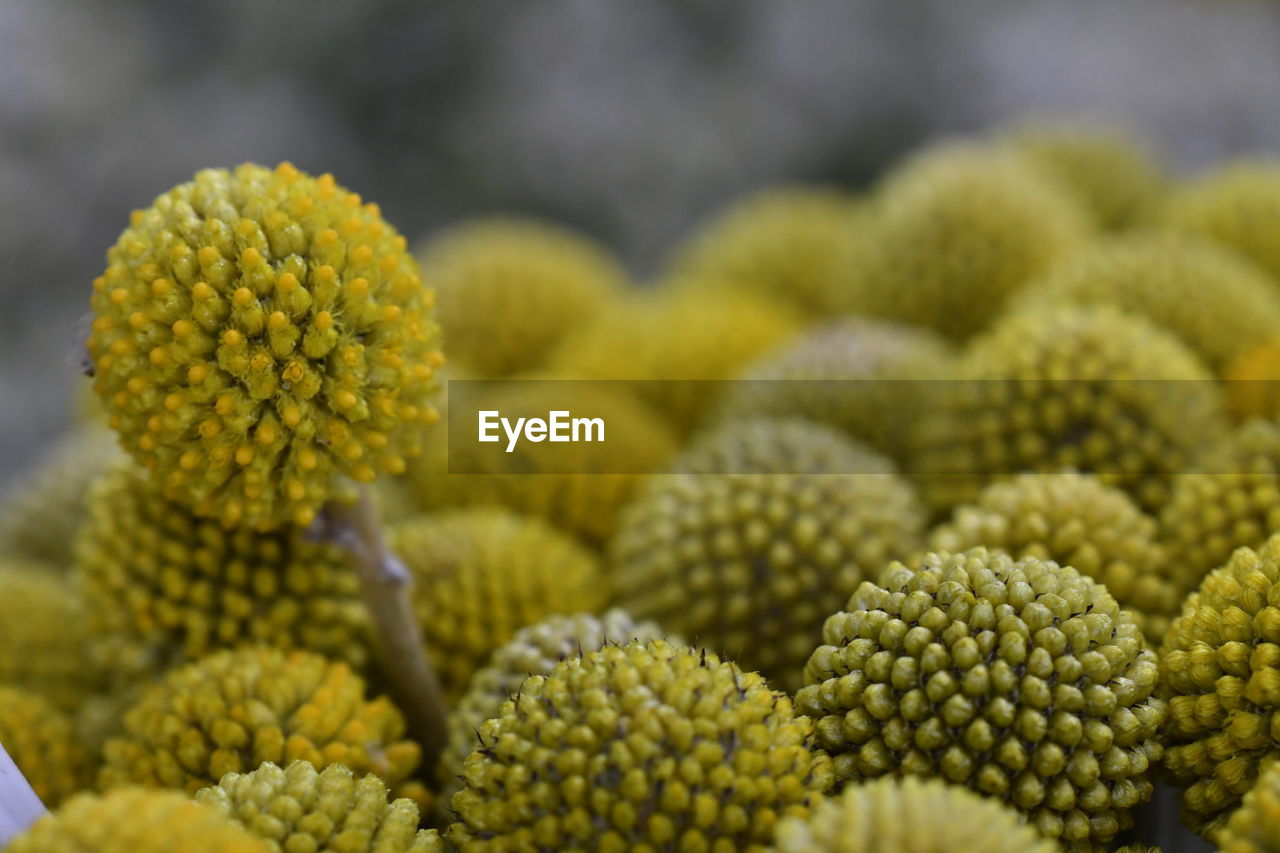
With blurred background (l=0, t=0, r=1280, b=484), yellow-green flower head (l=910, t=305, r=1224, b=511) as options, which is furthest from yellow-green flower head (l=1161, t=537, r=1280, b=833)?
blurred background (l=0, t=0, r=1280, b=484)

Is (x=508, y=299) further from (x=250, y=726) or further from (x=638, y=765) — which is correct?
(x=638, y=765)

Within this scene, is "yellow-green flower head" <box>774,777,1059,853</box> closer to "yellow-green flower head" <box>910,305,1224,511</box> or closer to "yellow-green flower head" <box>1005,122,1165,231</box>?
"yellow-green flower head" <box>910,305,1224,511</box>

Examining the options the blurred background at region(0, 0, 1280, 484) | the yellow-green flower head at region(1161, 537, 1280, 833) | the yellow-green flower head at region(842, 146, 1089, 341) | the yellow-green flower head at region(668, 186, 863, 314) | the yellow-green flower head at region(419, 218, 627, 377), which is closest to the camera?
the yellow-green flower head at region(1161, 537, 1280, 833)

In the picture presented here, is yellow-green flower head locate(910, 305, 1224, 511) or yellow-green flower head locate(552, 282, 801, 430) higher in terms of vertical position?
yellow-green flower head locate(552, 282, 801, 430)

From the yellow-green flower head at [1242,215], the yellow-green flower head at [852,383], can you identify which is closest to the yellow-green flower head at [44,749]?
the yellow-green flower head at [852,383]

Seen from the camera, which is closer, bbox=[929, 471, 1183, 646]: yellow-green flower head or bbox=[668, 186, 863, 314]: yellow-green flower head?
bbox=[929, 471, 1183, 646]: yellow-green flower head

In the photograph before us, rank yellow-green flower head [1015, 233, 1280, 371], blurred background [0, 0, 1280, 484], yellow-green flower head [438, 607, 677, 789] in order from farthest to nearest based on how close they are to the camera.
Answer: blurred background [0, 0, 1280, 484] → yellow-green flower head [1015, 233, 1280, 371] → yellow-green flower head [438, 607, 677, 789]

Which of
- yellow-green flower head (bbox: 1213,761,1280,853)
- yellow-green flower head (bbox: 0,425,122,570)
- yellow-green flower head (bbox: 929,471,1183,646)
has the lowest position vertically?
yellow-green flower head (bbox: 1213,761,1280,853)

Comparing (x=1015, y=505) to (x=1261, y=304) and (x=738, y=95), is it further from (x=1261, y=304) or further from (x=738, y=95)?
(x=738, y=95)

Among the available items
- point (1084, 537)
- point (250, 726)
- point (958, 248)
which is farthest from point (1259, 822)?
point (958, 248)

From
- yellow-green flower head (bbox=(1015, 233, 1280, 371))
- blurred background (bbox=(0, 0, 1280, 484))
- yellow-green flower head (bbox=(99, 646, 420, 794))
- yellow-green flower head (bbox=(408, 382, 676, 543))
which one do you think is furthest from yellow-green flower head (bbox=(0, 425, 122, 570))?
blurred background (bbox=(0, 0, 1280, 484))
